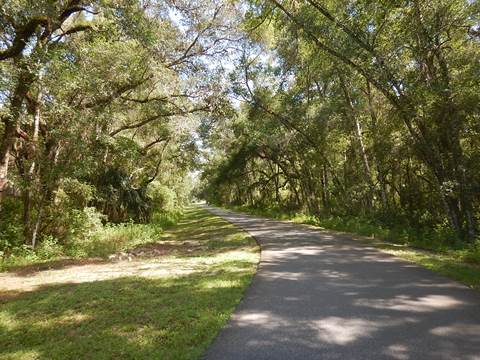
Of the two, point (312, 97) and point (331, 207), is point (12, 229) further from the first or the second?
point (331, 207)

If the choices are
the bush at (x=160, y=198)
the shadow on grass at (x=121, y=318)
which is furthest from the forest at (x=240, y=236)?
the bush at (x=160, y=198)

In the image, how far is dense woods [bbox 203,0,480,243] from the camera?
10.4 metres

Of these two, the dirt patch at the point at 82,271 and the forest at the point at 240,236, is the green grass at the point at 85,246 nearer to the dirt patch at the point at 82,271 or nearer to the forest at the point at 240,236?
the forest at the point at 240,236

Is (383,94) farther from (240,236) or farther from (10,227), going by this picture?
(10,227)

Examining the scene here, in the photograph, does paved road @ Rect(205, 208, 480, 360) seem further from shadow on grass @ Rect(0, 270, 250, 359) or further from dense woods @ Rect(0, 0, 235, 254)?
dense woods @ Rect(0, 0, 235, 254)

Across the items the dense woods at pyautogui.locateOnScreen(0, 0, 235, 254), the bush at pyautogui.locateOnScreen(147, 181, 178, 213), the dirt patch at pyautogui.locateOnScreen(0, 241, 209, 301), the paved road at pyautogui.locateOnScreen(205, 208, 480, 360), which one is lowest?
the dirt patch at pyautogui.locateOnScreen(0, 241, 209, 301)

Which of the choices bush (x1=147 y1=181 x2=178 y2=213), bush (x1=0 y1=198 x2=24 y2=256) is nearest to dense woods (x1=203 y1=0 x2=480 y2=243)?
bush (x1=0 y1=198 x2=24 y2=256)

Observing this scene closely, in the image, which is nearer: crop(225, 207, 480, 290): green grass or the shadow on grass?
the shadow on grass

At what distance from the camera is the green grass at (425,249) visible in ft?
23.7

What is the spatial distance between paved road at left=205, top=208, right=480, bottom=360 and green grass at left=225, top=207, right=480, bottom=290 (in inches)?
18.8

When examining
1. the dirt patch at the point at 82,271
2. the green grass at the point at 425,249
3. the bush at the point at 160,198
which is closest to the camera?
the green grass at the point at 425,249

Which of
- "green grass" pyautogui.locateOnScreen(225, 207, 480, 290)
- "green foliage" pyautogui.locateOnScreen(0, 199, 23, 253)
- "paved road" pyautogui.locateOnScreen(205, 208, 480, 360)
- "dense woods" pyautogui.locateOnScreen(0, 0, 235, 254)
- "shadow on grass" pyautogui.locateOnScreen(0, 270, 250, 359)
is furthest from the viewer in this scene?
"green foliage" pyautogui.locateOnScreen(0, 199, 23, 253)

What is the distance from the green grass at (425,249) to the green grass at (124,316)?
4221mm

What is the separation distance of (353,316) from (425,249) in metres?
6.79
